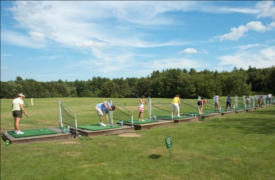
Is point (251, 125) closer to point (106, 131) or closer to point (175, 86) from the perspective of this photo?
point (106, 131)

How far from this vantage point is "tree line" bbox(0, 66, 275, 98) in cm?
7819

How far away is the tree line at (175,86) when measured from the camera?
7819 centimetres

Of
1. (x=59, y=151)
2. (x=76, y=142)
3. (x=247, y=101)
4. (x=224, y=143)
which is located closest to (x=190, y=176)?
(x=224, y=143)

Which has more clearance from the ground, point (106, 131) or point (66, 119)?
point (66, 119)

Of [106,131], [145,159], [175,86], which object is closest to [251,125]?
[106,131]

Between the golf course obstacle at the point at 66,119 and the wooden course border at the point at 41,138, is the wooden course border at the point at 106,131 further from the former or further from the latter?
the wooden course border at the point at 41,138

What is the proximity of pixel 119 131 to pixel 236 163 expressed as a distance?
636cm

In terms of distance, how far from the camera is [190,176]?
529 centimetres

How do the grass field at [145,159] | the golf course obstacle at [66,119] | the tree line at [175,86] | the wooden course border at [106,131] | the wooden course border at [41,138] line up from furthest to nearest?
the tree line at [175,86] → the golf course obstacle at [66,119] → the wooden course border at [106,131] → the wooden course border at [41,138] → the grass field at [145,159]

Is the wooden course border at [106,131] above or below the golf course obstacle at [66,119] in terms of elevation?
below

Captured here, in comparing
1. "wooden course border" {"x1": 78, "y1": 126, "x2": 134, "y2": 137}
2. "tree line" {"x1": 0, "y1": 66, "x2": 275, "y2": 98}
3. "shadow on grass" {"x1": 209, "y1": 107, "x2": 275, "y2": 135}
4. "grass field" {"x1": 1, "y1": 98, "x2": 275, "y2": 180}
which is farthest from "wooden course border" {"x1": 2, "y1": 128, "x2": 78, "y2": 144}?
"tree line" {"x1": 0, "y1": 66, "x2": 275, "y2": 98}

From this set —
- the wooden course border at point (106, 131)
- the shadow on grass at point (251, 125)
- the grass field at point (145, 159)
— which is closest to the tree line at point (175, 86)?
the shadow on grass at point (251, 125)

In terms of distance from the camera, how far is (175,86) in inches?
3585

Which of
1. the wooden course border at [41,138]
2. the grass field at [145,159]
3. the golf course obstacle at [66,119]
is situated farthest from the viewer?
the golf course obstacle at [66,119]
